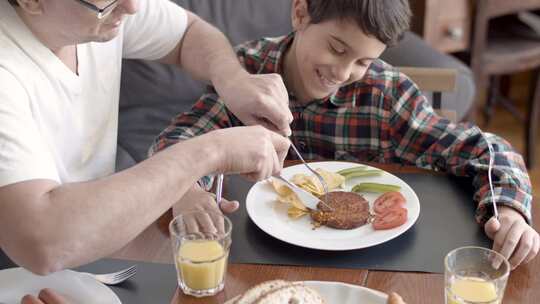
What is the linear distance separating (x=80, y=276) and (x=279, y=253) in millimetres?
343

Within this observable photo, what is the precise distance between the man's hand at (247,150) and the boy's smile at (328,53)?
1.42 feet

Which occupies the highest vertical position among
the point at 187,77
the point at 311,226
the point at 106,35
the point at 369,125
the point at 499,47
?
the point at 106,35

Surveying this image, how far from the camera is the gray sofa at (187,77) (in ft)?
8.54

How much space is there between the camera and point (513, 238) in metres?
1.24

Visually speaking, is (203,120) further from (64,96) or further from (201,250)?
(201,250)

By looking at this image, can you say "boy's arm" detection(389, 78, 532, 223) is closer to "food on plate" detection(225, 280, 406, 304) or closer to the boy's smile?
the boy's smile

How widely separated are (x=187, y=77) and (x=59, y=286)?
63.4 inches

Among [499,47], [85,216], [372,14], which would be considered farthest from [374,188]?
[499,47]

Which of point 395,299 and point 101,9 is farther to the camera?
point 101,9

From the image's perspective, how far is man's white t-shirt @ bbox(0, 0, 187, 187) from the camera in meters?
1.12

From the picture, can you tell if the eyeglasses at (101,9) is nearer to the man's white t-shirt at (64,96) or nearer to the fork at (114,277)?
the man's white t-shirt at (64,96)

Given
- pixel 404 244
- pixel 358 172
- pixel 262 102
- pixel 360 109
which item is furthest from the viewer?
pixel 360 109

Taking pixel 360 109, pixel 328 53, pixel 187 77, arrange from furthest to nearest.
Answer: pixel 187 77
pixel 360 109
pixel 328 53

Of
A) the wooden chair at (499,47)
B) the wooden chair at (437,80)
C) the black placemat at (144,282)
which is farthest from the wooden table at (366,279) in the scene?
the wooden chair at (499,47)
